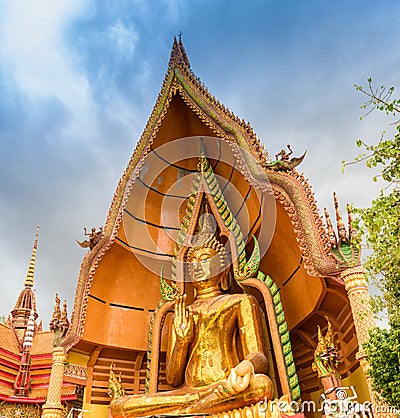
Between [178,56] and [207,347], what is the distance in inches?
187

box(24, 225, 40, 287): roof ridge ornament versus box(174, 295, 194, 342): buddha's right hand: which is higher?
box(24, 225, 40, 287): roof ridge ornament

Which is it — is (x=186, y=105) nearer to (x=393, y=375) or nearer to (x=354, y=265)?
(x=354, y=265)

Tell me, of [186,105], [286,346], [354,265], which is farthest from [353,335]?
[186,105]

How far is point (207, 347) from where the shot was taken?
548 centimetres

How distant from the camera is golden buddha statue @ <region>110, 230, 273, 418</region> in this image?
181 inches

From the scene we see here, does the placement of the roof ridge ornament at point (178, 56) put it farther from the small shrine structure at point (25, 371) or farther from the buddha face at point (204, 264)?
the small shrine structure at point (25, 371)

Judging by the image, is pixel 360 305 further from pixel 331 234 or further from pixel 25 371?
pixel 25 371

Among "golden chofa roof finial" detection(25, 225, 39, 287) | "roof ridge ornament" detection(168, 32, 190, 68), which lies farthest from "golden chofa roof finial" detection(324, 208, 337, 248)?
"golden chofa roof finial" detection(25, 225, 39, 287)

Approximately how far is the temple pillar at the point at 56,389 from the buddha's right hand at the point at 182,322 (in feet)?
5.93

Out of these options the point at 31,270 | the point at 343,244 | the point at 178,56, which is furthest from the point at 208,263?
the point at 31,270

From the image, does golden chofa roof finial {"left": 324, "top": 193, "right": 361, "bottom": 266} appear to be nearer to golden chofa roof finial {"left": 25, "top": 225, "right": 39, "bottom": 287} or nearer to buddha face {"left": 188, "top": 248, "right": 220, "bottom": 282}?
buddha face {"left": 188, "top": 248, "right": 220, "bottom": 282}

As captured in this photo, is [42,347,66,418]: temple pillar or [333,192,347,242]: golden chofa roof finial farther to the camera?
[42,347,66,418]: temple pillar

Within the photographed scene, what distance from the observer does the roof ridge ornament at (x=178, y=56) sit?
7103mm

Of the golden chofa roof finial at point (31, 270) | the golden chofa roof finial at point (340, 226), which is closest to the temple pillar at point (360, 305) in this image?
the golden chofa roof finial at point (340, 226)
